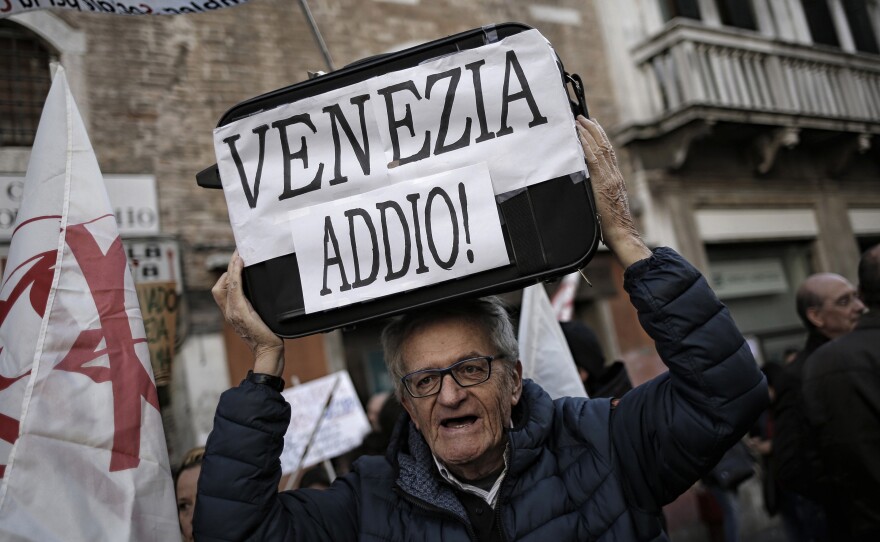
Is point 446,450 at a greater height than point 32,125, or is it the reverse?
point 32,125

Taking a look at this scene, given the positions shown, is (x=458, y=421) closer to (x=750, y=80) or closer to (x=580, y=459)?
(x=580, y=459)

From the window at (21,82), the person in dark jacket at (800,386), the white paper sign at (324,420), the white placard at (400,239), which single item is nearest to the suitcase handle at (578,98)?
the white placard at (400,239)

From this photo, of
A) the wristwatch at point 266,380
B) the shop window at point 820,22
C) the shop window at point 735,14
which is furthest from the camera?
the shop window at point 820,22

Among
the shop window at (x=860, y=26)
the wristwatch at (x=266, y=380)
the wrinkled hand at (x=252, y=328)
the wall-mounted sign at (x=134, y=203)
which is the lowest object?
the wristwatch at (x=266, y=380)

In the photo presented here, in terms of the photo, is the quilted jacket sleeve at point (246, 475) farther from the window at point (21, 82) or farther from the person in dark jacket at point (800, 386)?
the window at point (21, 82)

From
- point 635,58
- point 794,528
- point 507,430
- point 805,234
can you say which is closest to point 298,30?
point 635,58

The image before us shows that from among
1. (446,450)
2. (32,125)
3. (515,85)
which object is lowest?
(446,450)

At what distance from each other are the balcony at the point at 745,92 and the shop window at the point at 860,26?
1.14 metres

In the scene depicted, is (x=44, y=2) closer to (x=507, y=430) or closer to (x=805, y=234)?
(x=507, y=430)

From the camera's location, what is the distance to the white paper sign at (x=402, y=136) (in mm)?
1656

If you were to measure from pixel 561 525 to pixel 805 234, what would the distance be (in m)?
9.72

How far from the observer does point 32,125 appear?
20.1ft

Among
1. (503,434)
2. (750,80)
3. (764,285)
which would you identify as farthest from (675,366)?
(764,285)

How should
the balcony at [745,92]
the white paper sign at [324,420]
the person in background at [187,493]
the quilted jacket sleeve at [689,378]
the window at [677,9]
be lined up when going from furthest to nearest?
1. the window at [677,9]
2. the balcony at [745,92]
3. the white paper sign at [324,420]
4. the person in background at [187,493]
5. the quilted jacket sleeve at [689,378]
